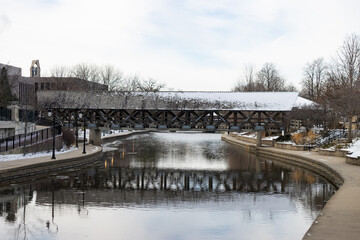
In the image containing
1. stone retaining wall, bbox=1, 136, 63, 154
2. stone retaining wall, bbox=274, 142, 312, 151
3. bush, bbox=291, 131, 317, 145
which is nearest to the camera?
stone retaining wall, bbox=1, 136, 63, 154

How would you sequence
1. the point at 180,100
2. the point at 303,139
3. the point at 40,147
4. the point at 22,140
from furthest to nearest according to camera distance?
1. the point at 180,100
2. the point at 303,139
3. the point at 40,147
4. the point at 22,140

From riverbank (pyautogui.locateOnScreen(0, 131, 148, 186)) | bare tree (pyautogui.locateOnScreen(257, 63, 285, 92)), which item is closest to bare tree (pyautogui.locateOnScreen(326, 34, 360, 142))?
riverbank (pyautogui.locateOnScreen(0, 131, 148, 186))

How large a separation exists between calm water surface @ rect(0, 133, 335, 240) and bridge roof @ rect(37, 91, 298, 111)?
10.5 metres

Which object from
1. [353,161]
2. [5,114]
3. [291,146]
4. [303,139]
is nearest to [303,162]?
[353,161]

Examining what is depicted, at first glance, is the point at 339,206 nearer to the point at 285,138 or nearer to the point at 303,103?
the point at 285,138

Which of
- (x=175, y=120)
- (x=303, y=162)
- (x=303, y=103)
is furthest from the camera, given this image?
(x=303, y=103)

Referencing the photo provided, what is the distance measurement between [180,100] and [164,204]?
22308 mm

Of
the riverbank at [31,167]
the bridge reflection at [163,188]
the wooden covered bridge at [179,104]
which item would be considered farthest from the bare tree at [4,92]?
the bridge reflection at [163,188]

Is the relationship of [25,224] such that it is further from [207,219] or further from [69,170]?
[69,170]

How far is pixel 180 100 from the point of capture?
38.0 m

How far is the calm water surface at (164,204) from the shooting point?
12.1 meters

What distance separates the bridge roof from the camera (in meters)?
36.9

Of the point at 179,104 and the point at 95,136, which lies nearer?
the point at 179,104

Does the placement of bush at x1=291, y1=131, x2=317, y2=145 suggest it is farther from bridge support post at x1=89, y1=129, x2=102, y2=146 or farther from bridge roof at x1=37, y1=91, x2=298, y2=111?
bridge support post at x1=89, y1=129, x2=102, y2=146
